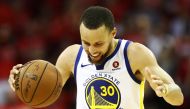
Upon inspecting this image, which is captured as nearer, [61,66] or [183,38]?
[61,66]

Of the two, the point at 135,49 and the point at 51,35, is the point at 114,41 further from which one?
the point at 51,35

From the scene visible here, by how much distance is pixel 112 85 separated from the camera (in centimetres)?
520

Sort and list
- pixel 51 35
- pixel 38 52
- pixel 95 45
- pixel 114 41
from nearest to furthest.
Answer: pixel 95 45 → pixel 114 41 → pixel 38 52 → pixel 51 35

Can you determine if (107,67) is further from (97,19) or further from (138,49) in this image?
(97,19)

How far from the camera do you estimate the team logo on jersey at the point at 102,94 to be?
519 cm

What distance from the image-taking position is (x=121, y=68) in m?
5.21

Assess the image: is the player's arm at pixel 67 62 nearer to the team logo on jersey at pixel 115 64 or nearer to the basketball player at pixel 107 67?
the basketball player at pixel 107 67

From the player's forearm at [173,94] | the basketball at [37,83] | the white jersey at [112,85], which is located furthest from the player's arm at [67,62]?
the player's forearm at [173,94]

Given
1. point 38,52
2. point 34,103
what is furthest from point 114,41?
point 38,52

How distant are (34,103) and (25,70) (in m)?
0.33

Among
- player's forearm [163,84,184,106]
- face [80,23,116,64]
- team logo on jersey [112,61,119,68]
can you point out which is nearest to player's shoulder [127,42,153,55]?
team logo on jersey [112,61,119,68]

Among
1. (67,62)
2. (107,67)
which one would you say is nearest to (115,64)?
(107,67)

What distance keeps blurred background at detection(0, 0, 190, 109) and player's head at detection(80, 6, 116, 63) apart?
3946 millimetres

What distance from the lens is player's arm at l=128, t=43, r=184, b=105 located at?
4.56m
